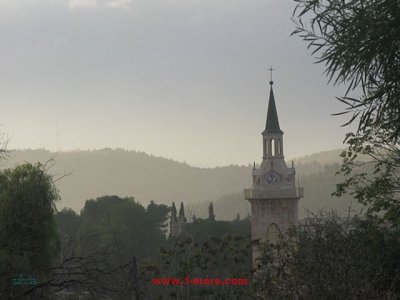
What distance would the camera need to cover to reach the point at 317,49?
11.5 meters

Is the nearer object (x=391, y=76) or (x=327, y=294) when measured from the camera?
(x=327, y=294)

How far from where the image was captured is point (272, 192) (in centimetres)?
5425

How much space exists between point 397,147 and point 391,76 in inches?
158

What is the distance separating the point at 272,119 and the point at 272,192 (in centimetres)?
705

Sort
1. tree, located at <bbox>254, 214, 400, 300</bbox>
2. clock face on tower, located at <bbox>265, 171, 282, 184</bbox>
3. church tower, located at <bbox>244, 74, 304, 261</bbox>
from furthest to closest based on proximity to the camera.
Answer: clock face on tower, located at <bbox>265, 171, 282, 184</bbox>, church tower, located at <bbox>244, 74, 304, 261</bbox>, tree, located at <bbox>254, 214, 400, 300</bbox>

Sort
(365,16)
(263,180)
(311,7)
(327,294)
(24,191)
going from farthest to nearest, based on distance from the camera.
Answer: (263,180) → (24,191) → (311,7) → (365,16) → (327,294)

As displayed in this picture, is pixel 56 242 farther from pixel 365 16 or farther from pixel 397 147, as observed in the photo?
pixel 365 16

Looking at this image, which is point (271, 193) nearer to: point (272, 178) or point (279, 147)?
point (272, 178)

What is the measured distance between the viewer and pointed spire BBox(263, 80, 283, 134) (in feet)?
183

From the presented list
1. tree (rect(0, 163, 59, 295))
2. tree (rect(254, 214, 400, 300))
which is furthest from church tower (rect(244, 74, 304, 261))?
tree (rect(254, 214, 400, 300))

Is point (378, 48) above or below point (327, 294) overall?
above

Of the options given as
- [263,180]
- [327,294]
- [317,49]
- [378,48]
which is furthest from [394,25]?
[263,180]

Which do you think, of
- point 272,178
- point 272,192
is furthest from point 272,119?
point 272,192

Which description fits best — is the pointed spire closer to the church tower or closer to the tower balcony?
the church tower
